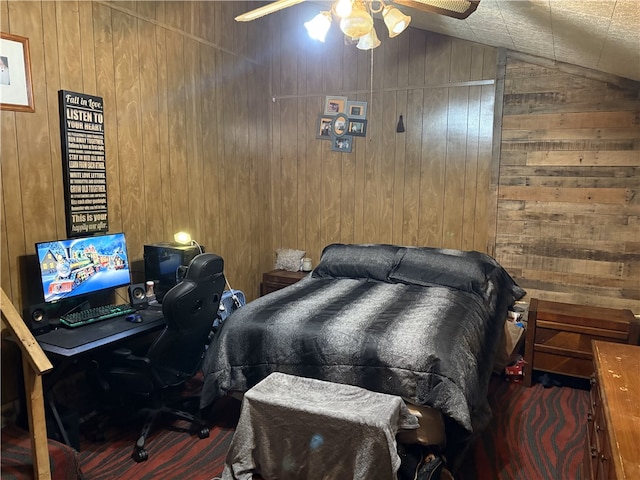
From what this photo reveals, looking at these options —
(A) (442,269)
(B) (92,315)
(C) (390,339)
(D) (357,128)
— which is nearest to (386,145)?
(D) (357,128)

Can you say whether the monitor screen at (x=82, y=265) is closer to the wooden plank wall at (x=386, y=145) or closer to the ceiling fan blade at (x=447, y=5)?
the wooden plank wall at (x=386, y=145)

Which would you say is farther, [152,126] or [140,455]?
[152,126]

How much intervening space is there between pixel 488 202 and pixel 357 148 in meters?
1.20

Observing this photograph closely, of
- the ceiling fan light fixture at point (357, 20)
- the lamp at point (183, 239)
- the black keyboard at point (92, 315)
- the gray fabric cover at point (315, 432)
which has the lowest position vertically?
the gray fabric cover at point (315, 432)

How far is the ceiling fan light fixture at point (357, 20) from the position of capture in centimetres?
206

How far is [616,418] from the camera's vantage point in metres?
1.46

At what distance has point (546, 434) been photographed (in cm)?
266

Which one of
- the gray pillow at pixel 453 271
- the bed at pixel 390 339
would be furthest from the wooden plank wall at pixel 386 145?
the bed at pixel 390 339

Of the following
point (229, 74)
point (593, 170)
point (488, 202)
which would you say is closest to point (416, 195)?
point (488, 202)

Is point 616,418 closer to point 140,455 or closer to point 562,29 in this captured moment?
point 562,29

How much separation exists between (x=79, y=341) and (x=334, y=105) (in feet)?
9.35

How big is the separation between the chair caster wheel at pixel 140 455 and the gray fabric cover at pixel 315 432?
0.50 meters

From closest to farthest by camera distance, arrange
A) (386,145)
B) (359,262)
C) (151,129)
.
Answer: (151,129) → (359,262) → (386,145)

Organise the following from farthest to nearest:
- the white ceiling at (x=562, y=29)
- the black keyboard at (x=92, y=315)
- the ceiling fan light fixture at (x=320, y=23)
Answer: the black keyboard at (x=92, y=315), the ceiling fan light fixture at (x=320, y=23), the white ceiling at (x=562, y=29)
